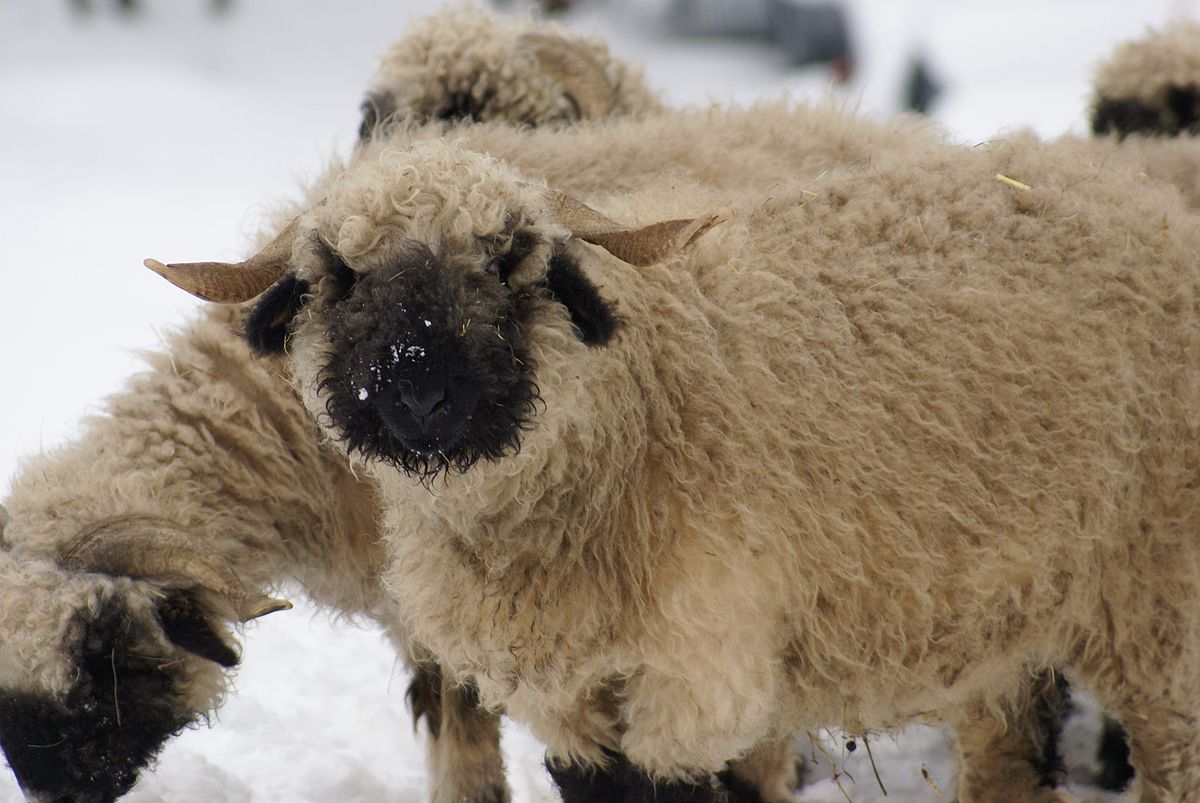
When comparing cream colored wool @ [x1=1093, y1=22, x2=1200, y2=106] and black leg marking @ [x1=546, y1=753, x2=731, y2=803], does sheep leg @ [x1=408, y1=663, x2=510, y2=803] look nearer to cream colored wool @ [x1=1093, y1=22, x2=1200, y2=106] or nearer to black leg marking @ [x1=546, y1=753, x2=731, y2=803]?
black leg marking @ [x1=546, y1=753, x2=731, y2=803]

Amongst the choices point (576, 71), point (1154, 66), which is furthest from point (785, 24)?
point (576, 71)

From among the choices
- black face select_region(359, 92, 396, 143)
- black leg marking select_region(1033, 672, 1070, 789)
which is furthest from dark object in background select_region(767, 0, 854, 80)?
black leg marking select_region(1033, 672, 1070, 789)

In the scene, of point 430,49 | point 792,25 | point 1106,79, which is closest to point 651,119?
point 430,49

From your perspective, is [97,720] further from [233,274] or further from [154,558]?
[233,274]

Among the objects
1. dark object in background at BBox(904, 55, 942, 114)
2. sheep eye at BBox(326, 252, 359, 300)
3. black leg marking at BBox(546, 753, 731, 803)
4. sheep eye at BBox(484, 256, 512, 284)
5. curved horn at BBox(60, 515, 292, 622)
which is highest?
sheep eye at BBox(484, 256, 512, 284)

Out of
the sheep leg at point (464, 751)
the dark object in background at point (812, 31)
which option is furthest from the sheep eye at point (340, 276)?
the dark object in background at point (812, 31)

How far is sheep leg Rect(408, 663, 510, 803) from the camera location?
5312 millimetres

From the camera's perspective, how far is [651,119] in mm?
6461

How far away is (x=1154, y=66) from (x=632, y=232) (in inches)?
206

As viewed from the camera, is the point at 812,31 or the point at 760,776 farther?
the point at 812,31

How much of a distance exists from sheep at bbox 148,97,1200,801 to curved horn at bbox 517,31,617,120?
2949 mm

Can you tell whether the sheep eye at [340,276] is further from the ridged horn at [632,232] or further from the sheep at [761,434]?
the ridged horn at [632,232]

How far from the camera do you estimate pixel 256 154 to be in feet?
52.3

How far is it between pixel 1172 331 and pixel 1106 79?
13.3 ft
